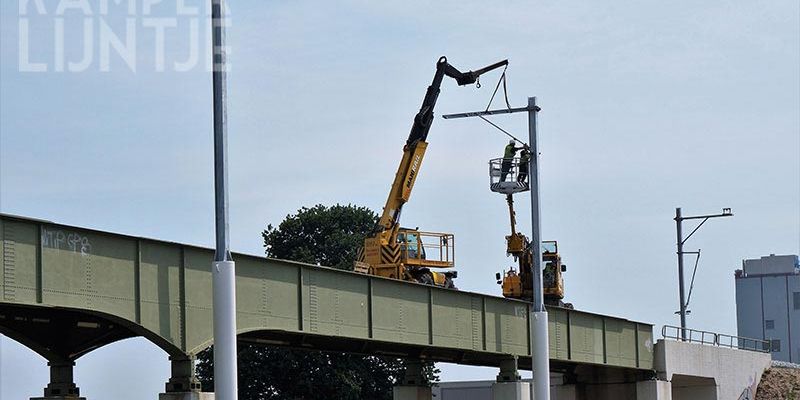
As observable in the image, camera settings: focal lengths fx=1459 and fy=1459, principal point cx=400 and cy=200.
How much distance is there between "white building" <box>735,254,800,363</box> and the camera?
124 m

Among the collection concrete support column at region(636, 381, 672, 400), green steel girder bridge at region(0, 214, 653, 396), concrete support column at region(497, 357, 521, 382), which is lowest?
concrete support column at region(636, 381, 672, 400)

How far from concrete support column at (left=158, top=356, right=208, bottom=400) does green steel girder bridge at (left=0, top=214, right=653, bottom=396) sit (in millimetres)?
27

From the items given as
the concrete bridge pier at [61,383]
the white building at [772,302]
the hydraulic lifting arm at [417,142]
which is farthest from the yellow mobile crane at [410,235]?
the white building at [772,302]

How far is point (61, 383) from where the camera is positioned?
3095cm

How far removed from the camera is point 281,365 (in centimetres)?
7950

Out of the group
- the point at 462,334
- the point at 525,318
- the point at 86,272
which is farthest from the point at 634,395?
the point at 86,272

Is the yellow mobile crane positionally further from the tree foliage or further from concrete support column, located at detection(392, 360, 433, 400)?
the tree foliage

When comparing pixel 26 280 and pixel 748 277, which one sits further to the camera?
pixel 748 277

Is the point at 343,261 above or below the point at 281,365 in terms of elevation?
above

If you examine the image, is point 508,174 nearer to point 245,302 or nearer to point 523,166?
point 523,166

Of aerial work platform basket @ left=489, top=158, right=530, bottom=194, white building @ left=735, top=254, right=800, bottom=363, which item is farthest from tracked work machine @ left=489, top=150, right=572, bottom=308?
white building @ left=735, top=254, right=800, bottom=363

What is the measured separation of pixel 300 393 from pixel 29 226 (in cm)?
5459

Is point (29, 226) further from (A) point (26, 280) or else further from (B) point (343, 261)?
(B) point (343, 261)

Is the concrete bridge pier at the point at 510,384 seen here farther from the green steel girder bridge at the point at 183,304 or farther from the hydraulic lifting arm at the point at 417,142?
the hydraulic lifting arm at the point at 417,142
